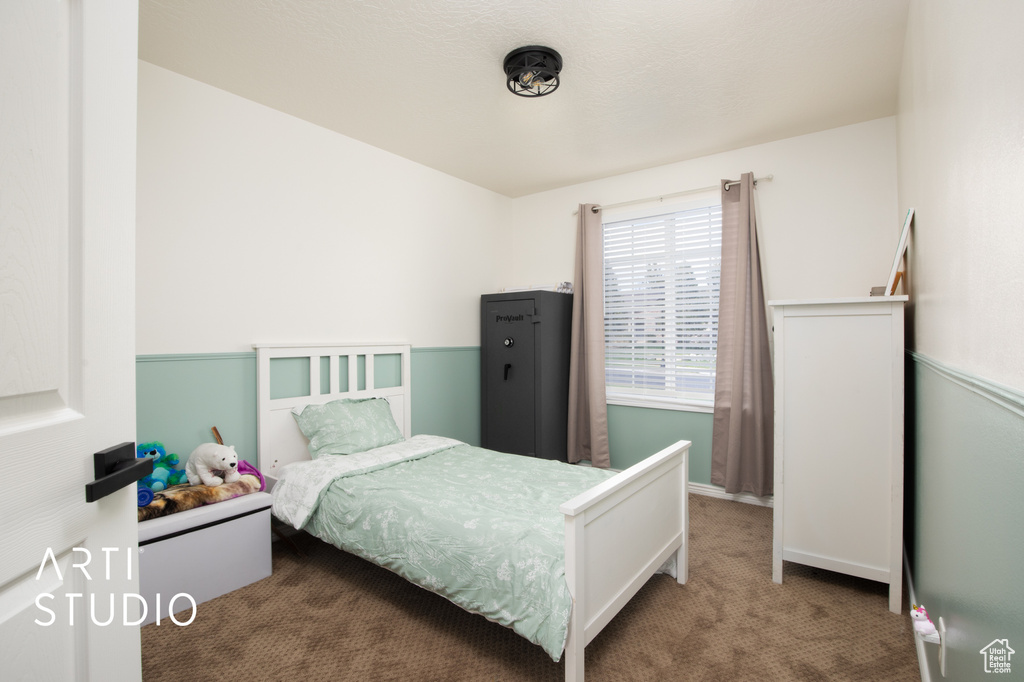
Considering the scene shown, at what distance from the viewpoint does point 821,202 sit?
10.6 ft

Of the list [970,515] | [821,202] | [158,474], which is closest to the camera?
[970,515]

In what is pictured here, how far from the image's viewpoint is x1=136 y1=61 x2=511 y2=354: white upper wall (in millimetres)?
2459

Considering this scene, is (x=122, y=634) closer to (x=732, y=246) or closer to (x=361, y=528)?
(x=361, y=528)

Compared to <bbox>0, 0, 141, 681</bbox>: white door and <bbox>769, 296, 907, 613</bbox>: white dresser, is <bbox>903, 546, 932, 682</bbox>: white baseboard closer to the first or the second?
<bbox>769, 296, 907, 613</bbox>: white dresser

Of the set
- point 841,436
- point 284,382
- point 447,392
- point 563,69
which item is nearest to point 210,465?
point 284,382

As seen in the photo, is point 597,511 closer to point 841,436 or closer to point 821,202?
point 841,436

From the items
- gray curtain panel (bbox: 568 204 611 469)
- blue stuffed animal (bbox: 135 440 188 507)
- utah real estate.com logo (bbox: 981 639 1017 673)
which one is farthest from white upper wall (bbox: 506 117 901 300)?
blue stuffed animal (bbox: 135 440 188 507)

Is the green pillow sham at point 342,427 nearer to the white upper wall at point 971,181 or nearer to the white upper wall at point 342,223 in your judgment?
the white upper wall at point 342,223

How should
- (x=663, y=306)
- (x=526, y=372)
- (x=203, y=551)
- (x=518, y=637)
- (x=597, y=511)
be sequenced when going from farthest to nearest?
(x=526, y=372)
(x=663, y=306)
(x=203, y=551)
(x=518, y=637)
(x=597, y=511)

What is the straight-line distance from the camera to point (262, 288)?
285cm

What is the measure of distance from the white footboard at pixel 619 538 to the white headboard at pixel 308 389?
2.00 m

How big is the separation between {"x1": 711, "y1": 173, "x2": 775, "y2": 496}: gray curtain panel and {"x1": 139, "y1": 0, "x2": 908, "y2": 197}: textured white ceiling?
58 centimetres

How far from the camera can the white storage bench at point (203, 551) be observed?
2.01m

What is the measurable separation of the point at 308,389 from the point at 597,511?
7.04ft
